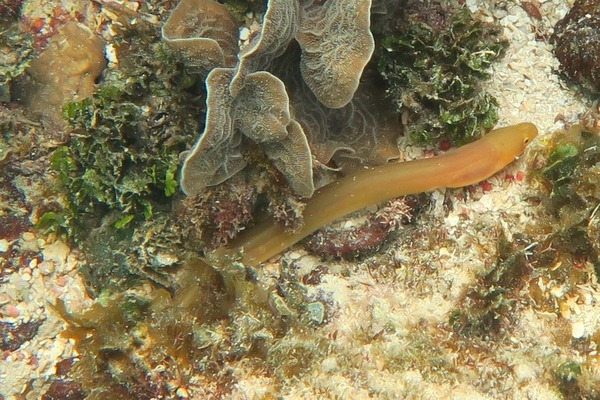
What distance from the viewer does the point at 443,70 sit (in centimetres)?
413

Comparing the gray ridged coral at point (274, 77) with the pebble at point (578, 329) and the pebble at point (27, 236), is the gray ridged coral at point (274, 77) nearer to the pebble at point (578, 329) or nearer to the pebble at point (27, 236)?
the pebble at point (27, 236)

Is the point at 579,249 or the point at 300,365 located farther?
the point at 579,249

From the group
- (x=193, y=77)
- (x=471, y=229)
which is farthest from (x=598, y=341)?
(x=193, y=77)

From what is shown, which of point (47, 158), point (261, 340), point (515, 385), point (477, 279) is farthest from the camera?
point (47, 158)

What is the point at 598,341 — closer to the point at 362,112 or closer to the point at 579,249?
the point at 579,249

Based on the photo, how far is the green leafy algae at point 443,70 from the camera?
408 centimetres

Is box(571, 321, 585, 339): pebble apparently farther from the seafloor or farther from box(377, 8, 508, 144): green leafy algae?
box(377, 8, 508, 144): green leafy algae

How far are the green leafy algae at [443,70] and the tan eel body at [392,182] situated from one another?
22 cm

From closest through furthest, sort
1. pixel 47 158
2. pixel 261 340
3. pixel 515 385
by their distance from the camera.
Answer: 1. pixel 515 385
2. pixel 261 340
3. pixel 47 158

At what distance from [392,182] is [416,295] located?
99cm

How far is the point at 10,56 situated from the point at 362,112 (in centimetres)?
293

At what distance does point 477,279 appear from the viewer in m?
3.80

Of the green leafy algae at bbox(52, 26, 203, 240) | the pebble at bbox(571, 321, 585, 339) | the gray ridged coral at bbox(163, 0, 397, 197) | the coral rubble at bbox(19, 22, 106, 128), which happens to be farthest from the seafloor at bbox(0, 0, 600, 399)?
the gray ridged coral at bbox(163, 0, 397, 197)

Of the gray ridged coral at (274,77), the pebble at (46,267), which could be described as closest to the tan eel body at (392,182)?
the gray ridged coral at (274,77)
